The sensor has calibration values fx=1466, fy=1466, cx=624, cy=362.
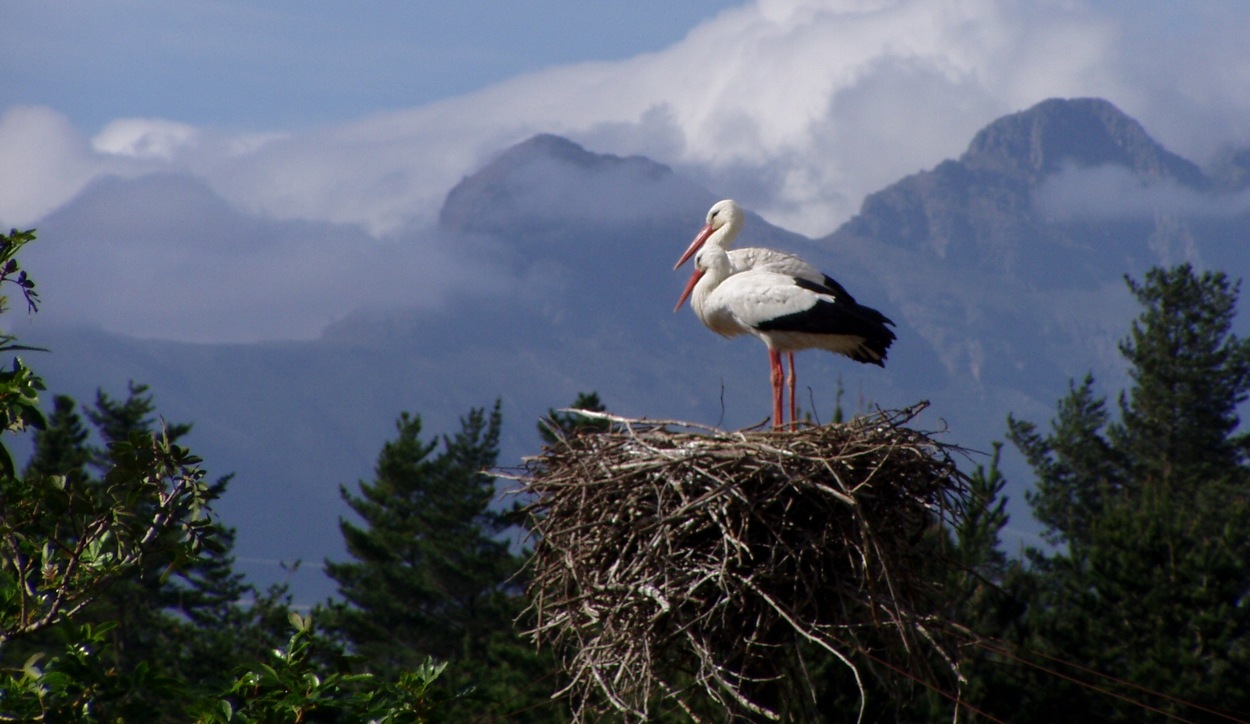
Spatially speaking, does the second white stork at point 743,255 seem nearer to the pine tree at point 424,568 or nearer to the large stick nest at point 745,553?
the large stick nest at point 745,553

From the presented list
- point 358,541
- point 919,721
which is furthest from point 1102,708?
point 358,541

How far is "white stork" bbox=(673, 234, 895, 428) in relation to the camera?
30.1ft

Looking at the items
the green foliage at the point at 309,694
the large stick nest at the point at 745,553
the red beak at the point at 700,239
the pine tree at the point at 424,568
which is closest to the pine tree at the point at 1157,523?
the red beak at the point at 700,239

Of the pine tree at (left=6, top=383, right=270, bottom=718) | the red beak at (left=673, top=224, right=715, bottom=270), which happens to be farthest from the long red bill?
the pine tree at (left=6, top=383, right=270, bottom=718)

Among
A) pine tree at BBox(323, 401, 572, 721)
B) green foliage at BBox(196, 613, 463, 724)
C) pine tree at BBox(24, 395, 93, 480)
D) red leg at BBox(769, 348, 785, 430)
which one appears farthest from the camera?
pine tree at BBox(323, 401, 572, 721)

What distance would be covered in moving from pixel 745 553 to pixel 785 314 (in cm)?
267

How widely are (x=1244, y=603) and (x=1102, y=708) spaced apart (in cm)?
399

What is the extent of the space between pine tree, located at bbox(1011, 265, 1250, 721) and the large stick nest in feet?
21.9

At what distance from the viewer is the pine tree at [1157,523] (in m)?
26.7

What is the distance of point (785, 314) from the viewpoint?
30.5 ft

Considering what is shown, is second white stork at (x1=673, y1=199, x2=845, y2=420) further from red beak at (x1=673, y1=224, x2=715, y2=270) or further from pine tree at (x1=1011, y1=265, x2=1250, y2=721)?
pine tree at (x1=1011, y1=265, x2=1250, y2=721)

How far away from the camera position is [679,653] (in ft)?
24.8

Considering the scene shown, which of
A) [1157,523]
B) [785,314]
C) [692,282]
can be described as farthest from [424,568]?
[785,314]

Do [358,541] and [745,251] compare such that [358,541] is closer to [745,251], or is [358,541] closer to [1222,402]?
[1222,402]
